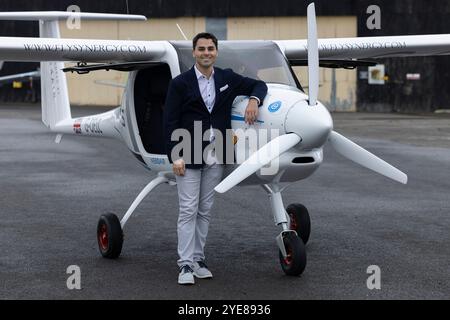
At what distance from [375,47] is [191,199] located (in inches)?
131

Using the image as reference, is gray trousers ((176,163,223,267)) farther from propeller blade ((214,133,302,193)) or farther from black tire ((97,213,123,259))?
black tire ((97,213,123,259))

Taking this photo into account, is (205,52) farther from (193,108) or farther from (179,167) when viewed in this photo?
(179,167)

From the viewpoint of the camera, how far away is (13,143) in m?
20.9

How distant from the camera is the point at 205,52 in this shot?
7090 mm

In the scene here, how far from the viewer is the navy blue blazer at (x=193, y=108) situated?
7.06 m

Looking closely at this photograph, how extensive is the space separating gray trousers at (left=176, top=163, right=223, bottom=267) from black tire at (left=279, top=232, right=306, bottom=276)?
0.72m

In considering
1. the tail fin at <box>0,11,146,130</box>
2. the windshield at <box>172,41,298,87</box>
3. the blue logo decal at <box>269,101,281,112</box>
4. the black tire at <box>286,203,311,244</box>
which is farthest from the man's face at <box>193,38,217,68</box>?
the tail fin at <box>0,11,146,130</box>

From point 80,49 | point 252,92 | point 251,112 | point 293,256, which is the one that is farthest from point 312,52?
point 80,49

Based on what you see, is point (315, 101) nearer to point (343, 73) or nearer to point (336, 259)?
point (336, 259)

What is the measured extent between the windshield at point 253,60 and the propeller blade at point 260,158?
1.10 meters

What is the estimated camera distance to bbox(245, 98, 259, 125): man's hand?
696 centimetres

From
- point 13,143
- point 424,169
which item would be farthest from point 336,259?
point 13,143

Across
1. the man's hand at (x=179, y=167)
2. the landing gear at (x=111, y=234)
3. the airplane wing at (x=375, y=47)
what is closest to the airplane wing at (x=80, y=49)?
the landing gear at (x=111, y=234)
